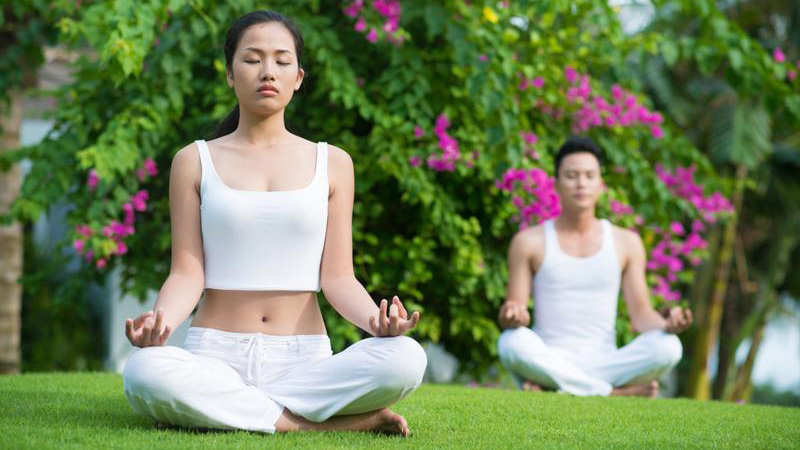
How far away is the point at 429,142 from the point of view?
5.69m

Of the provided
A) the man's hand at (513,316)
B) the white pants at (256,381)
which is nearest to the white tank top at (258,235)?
the white pants at (256,381)

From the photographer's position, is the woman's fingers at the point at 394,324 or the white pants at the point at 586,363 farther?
the white pants at the point at 586,363

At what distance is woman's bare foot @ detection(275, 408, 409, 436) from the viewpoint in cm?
320

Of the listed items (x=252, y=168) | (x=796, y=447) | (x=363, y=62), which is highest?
(x=363, y=62)

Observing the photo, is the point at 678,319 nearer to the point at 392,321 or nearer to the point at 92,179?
the point at 392,321

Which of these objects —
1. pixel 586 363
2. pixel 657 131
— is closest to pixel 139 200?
pixel 586 363

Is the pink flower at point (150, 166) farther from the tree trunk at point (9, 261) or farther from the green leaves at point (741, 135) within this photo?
the green leaves at point (741, 135)

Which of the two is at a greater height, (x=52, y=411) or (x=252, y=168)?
(x=252, y=168)

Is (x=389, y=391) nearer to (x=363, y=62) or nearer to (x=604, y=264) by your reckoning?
(x=604, y=264)

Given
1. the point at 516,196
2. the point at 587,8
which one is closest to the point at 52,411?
the point at 516,196

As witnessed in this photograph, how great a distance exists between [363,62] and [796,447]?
134 inches

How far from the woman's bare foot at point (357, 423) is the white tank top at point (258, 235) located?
43 centimetres

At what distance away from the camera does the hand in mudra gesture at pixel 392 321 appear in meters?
3.01

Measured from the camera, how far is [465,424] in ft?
11.5
